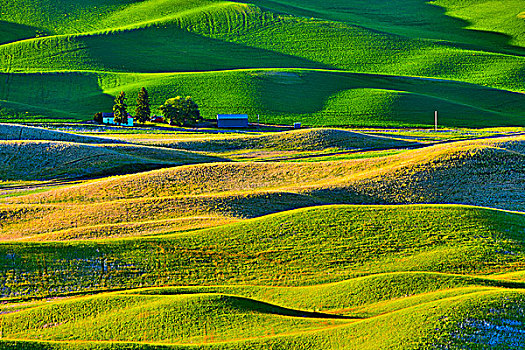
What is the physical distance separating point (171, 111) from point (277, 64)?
2148 inches

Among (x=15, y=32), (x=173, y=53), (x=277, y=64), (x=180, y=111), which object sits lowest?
(x=180, y=111)

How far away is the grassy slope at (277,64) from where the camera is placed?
114625 mm

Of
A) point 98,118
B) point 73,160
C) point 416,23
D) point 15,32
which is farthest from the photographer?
point 416,23

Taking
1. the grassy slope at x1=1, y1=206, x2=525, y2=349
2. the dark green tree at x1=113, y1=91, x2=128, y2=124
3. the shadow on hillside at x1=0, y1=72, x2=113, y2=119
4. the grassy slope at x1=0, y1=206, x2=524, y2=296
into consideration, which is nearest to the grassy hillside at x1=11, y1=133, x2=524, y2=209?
the grassy slope at x1=0, y1=206, x2=524, y2=296

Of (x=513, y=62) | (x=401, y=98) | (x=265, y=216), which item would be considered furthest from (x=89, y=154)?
(x=513, y=62)

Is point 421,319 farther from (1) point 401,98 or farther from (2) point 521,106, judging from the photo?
(2) point 521,106

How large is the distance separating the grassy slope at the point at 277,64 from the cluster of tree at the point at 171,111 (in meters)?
10.3

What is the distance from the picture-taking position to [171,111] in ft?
326

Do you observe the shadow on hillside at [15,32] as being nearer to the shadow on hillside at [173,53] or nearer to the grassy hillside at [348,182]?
the shadow on hillside at [173,53]

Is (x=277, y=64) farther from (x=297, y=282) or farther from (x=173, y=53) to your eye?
(x=297, y=282)

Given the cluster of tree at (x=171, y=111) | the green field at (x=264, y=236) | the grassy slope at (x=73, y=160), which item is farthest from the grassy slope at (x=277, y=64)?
the grassy slope at (x=73, y=160)

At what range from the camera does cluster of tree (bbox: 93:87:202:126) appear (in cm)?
9925

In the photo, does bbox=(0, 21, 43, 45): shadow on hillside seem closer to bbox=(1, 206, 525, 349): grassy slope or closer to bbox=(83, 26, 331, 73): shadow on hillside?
bbox=(83, 26, 331, 73): shadow on hillside

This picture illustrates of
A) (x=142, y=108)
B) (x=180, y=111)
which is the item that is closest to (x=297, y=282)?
(x=180, y=111)
